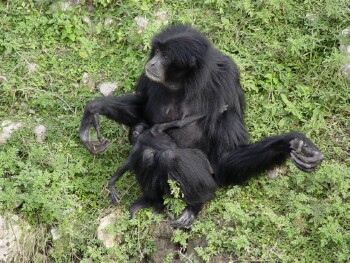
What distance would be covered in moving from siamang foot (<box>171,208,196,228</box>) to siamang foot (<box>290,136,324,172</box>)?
3.80ft

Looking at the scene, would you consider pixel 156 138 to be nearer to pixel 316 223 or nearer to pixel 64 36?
pixel 316 223

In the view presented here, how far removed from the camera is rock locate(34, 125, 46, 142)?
632 cm

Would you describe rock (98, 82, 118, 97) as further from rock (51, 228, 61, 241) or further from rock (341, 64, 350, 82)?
rock (341, 64, 350, 82)

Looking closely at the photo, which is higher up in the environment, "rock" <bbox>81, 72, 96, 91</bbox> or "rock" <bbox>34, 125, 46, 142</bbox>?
"rock" <bbox>81, 72, 96, 91</bbox>

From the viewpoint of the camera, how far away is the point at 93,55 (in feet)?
23.3

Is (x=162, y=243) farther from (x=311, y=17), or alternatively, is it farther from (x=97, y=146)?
(x=311, y=17)

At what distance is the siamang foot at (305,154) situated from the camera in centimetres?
468

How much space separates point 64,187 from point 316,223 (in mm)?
2476

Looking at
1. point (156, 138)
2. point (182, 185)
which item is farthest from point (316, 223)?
point (156, 138)

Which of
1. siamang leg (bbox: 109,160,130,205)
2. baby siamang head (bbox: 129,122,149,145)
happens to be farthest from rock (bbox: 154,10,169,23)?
siamang leg (bbox: 109,160,130,205)

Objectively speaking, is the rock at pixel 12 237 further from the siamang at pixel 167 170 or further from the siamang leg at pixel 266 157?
the siamang leg at pixel 266 157

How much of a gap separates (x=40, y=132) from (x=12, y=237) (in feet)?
4.33

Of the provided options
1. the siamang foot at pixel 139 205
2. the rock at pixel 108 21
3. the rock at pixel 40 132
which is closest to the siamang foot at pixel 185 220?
the siamang foot at pixel 139 205

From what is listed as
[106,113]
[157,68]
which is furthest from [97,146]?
[157,68]
